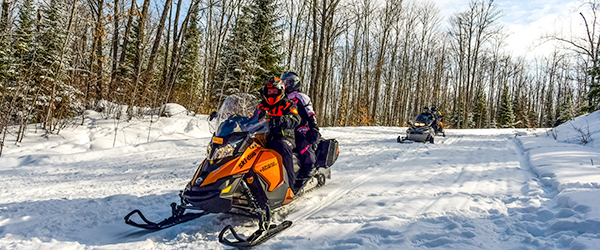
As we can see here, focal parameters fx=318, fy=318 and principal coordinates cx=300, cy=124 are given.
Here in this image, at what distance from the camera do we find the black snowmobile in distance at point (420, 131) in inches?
423

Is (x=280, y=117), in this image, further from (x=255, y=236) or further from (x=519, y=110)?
(x=519, y=110)

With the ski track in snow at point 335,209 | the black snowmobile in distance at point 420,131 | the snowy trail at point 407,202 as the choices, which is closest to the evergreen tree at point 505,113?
the black snowmobile in distance at point 420,131

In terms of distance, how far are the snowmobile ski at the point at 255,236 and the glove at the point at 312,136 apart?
4.14 ft

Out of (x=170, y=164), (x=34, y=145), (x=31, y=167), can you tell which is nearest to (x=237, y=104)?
(x=170, y=164)

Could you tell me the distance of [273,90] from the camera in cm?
379

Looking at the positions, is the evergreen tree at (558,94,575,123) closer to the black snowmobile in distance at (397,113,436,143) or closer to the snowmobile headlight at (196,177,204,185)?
the black snowmobile in distance at (397,113,436,143)

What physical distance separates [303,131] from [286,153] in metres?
0.57

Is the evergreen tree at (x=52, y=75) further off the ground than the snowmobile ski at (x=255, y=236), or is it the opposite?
the evergreen tree at (x=52, y=75)

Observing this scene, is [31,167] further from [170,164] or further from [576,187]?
[576,187]

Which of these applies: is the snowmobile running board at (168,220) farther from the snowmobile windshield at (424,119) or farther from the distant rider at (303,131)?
the snowmobile windshield at (424,119)

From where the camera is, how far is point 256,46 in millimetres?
16984

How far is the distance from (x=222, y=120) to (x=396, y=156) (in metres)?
5.33

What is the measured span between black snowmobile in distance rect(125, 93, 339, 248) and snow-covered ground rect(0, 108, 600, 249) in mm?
173

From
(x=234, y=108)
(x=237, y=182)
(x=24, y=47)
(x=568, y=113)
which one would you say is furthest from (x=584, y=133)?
(x=24, y=47)
